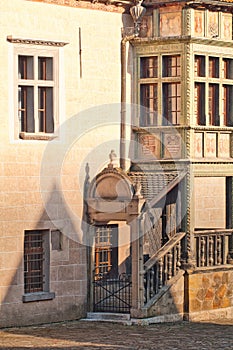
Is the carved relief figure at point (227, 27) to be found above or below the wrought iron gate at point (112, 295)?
above

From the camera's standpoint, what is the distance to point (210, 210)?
98.1 feet

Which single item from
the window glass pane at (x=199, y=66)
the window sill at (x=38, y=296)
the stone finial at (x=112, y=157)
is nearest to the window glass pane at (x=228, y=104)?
the window glass pane at (x=199, y=66)

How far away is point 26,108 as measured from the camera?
27.2 metres

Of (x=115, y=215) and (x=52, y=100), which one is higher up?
(x=52, y=100)

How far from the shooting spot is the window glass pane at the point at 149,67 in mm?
28844

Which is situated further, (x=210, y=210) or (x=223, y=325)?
(x=210, y=210)

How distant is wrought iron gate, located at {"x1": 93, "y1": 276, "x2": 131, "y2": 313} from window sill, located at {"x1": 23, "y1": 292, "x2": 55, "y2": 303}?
4.01ft

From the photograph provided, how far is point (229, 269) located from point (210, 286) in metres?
0.72

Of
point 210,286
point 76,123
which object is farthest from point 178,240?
point 76,123

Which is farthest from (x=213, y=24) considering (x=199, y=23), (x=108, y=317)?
(x=108, y=317)

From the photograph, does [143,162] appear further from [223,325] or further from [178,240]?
[223,325]

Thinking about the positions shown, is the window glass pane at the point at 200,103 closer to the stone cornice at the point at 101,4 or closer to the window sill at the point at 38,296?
the stone cornice at the point at 101,4

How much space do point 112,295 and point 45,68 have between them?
4.80 meters

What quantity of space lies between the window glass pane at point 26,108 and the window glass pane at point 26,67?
23 centimetres
